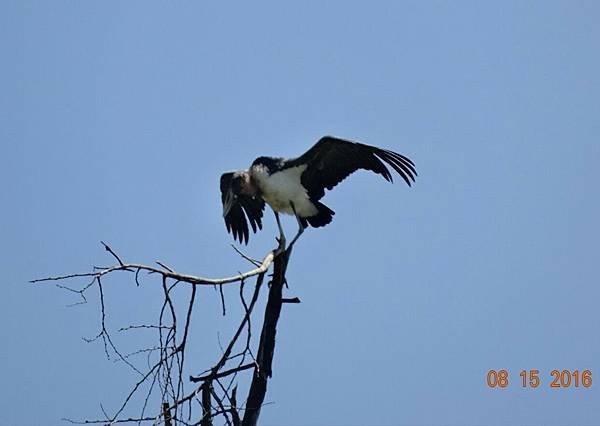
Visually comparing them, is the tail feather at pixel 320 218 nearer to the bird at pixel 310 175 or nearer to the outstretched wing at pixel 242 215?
the bird at pixel 310 175

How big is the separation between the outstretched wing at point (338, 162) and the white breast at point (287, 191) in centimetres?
7

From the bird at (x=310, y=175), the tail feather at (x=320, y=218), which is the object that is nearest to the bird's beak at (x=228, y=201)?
the bird at (x=310, y=175)

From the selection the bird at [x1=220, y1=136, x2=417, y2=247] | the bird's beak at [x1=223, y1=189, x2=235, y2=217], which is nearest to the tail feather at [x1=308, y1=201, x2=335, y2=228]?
the bird at [x1=220, y1=136, x2=417, y2=247]

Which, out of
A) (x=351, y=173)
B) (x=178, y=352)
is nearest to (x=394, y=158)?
(x=351, y=173)

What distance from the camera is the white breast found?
886 centimetres

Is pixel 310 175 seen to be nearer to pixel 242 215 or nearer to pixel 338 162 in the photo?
pixel 338 162

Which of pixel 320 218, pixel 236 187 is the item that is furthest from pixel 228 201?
pixel 320 218

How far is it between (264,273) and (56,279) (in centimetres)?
191

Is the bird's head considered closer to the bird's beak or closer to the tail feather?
the bird's beak

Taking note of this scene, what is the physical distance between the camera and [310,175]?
29.6 feet

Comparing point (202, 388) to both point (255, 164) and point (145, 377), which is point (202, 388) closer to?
point (145, 377)

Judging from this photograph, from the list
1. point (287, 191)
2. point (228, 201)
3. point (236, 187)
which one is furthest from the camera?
point (228, 201)

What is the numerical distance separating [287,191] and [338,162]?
1.64 feet

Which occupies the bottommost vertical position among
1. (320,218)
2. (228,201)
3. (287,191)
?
(320,218)
